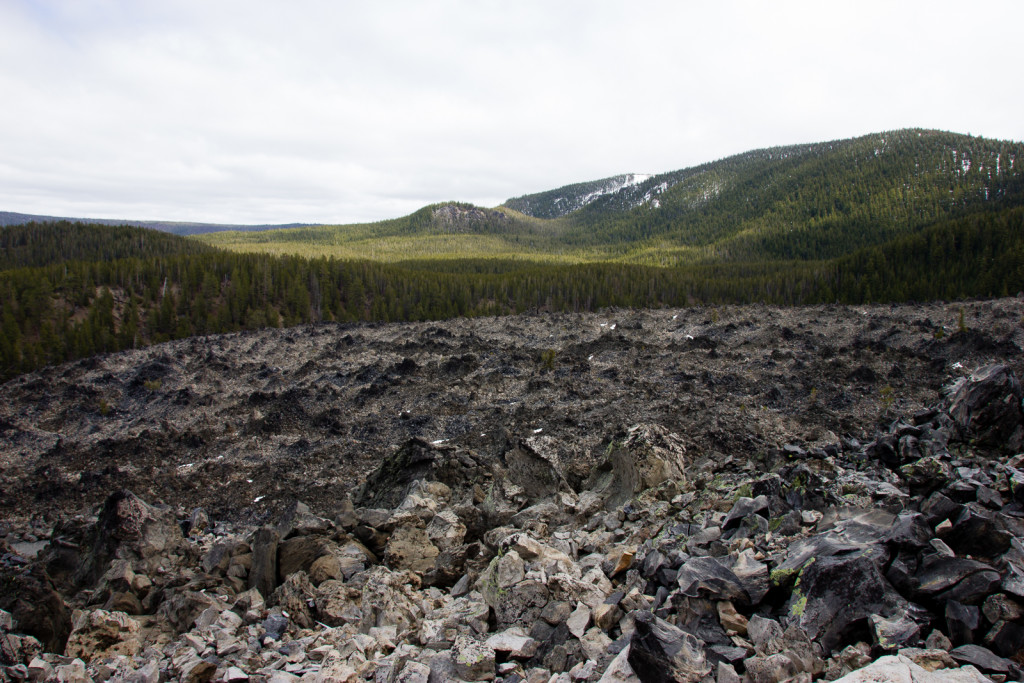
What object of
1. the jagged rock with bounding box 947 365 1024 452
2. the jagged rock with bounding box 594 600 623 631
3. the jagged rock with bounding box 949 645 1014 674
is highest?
the jagged rock with bounding box 947 365 1024 452

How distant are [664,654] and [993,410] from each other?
1182cm

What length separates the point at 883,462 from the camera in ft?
37.7

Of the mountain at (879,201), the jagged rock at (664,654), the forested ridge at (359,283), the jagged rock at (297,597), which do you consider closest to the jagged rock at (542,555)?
the jagged rock at (664,654)

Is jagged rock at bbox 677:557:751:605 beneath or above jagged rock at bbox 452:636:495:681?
above

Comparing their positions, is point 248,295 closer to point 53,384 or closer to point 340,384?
point 53,384

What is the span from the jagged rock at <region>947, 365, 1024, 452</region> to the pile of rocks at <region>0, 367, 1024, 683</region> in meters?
0.05

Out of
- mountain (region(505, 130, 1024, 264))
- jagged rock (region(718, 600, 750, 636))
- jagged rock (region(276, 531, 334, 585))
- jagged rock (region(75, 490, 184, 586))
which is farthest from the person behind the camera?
mountain (region(505, 130, 1024, 264))

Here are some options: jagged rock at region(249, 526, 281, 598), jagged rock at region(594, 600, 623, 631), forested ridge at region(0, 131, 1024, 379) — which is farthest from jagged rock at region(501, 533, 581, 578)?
forested ridge at region(0, 131, 1024, 379)

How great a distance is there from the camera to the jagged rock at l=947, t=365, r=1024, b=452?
11.5 m

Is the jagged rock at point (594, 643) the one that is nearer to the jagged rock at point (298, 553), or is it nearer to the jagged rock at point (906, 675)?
the jagged rock at point (906, 675)

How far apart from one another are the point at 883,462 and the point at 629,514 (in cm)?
610

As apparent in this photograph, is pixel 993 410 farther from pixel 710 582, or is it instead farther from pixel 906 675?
pixel 906 675

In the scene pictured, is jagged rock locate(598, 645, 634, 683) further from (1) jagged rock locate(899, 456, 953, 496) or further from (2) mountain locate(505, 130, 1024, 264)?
(2) mountain locate(505, 130, 1024, 264)

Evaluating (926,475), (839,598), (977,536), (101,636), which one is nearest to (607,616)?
(839,598)
